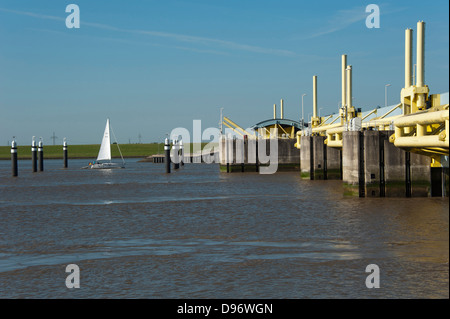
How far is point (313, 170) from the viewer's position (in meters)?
67.6

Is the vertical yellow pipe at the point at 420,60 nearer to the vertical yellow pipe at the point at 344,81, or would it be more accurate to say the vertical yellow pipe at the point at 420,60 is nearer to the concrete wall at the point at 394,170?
the concrete wall at the point at 394,170

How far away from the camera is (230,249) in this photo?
867 inches

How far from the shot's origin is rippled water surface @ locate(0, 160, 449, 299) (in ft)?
53.2

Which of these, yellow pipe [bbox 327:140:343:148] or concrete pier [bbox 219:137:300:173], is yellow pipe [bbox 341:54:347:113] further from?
concrete pier [bbox 219:137:300:173]

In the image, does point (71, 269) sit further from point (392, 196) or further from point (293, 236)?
point (392, 196)

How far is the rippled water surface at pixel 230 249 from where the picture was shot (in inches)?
639

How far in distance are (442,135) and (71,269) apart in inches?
690

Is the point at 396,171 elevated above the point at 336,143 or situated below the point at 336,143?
below

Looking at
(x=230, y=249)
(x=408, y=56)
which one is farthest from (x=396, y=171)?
(x=230, y=249)

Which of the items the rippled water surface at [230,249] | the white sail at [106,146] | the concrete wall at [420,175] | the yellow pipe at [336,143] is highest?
the white sail at [106,146]

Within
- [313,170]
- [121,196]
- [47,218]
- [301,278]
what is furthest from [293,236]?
[313,170]

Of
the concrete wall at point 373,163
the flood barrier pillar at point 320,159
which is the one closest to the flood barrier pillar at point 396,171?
the concrete wall at point 373,163

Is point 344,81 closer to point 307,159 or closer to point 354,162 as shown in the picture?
point 307,159
